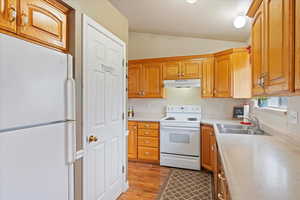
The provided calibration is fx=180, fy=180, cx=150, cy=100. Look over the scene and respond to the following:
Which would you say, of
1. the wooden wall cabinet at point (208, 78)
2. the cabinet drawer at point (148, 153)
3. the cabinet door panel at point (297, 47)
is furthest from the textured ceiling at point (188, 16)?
the cabinet drawer at point (148, 153)

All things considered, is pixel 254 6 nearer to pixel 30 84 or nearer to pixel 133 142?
pixel 30 84

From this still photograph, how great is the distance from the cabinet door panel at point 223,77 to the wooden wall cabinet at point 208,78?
0.28 ft

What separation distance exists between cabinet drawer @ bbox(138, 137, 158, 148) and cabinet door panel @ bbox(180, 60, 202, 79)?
137 centimetres

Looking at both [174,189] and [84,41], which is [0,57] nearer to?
[84,41]

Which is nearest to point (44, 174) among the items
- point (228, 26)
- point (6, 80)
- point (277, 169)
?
point (6, 80)

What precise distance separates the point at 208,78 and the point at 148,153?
1.86 metres

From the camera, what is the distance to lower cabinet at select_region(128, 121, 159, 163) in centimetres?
351

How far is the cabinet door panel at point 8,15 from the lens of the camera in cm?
100

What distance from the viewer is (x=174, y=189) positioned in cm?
256

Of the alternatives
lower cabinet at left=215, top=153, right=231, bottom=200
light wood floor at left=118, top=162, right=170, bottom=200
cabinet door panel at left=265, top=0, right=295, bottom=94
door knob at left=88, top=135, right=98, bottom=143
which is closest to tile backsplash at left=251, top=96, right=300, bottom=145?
cabinet door panel at left=265, top=0, right=295, bottom=94

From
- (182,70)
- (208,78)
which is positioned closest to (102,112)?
(182,70)

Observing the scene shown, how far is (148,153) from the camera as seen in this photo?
355cm

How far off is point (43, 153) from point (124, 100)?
150 centimetres

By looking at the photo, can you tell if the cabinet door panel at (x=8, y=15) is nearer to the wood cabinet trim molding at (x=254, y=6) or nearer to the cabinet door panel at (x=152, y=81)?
the wood cabinet trim molding at (x=254, y=6)
